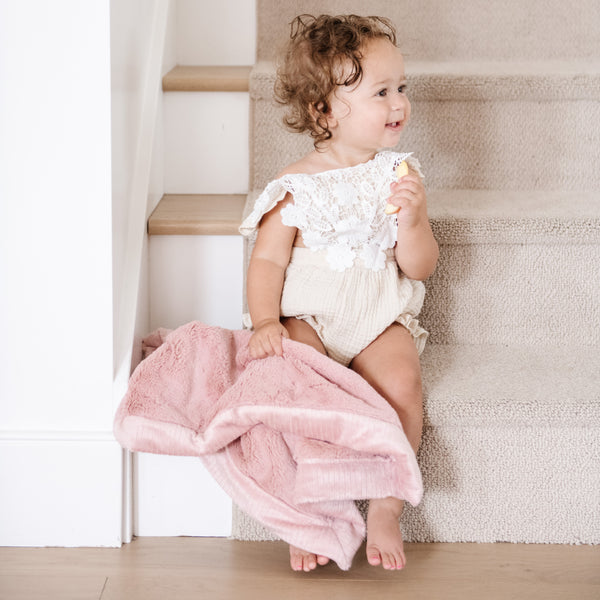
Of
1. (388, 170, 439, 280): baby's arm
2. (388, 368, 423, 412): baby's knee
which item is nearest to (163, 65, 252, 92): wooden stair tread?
(388, 170, 439, 280): baby's arm

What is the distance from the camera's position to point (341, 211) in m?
1.34

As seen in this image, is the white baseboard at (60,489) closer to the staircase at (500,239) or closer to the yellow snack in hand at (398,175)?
the staircase at (500,239)

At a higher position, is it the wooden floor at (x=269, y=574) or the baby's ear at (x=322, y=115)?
the baby's ear at (x=322, y=115)

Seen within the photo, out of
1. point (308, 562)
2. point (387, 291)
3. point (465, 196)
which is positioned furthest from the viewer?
point (465, 196)

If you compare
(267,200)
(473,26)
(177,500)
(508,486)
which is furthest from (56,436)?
(473,26)

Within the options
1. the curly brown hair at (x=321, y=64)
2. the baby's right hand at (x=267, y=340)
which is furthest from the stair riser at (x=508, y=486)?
the curly brown hair at (x=321, y=64)

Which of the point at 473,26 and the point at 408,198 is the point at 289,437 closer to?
the point at 408,198

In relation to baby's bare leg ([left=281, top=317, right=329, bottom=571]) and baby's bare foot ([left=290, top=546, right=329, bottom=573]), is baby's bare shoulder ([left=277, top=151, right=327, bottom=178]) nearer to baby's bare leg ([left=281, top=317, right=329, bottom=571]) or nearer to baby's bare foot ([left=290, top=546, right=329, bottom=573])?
baby's bare leg ([left=281, top=317, right=329, bottom=571])

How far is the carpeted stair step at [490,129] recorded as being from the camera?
5.27 ft

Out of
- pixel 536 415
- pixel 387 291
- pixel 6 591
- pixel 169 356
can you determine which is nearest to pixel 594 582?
pixel 536 415

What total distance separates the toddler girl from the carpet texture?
0.11 metres

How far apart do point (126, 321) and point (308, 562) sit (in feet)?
1.52

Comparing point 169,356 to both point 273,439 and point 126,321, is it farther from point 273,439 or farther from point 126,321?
point 273,439

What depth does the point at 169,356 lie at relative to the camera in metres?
1.25
